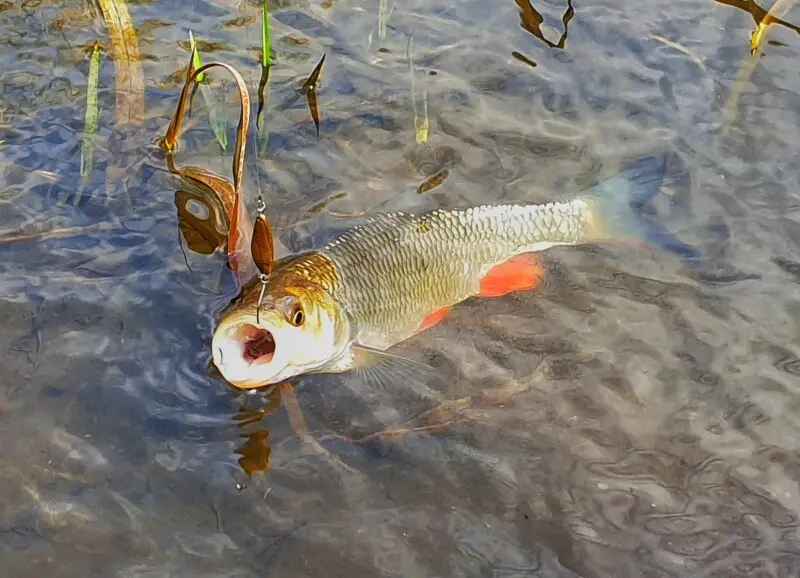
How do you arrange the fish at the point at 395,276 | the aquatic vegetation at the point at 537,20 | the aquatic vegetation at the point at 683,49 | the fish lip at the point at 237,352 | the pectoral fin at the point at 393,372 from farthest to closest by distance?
the aquatic vegetation at the point at 537,20, the aquatic vegetation at the point at 683,49, the pectoral fin at the point at 393,372, the fish at the point at 395,276, the fish lip at the point at 237,352

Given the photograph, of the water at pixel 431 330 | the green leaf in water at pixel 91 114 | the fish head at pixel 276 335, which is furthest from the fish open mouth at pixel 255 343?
the green leaf in water at pixel 91 114

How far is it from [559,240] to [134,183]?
8.43ft

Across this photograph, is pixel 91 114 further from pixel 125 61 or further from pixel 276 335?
pixel 276 335

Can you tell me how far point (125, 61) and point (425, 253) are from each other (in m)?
2.88

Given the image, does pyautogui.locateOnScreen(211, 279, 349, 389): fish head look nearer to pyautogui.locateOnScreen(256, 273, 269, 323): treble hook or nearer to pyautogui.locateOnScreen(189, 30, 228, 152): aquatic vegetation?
pyautogui.locateOnScreen(256, 273, 269, 323): treble hook

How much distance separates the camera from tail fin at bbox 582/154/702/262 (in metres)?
4.96

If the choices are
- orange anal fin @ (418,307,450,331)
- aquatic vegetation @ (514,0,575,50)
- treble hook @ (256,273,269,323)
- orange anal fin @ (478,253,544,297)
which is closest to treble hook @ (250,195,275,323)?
treble hook @ (256,273,269,323)

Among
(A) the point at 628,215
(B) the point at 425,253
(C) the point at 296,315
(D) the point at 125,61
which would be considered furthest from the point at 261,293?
(D) the point at 125,61

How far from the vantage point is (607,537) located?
3576 millimetres

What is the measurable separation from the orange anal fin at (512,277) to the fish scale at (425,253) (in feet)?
0.13

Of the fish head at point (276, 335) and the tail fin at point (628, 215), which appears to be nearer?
the fish head at point (276, 335)

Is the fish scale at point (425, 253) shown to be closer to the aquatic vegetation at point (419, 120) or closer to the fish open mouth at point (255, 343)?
the fish open mouth at point (255, 343)

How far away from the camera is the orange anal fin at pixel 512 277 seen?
476 centimetres

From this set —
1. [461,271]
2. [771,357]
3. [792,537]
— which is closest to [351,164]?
[461,271]
